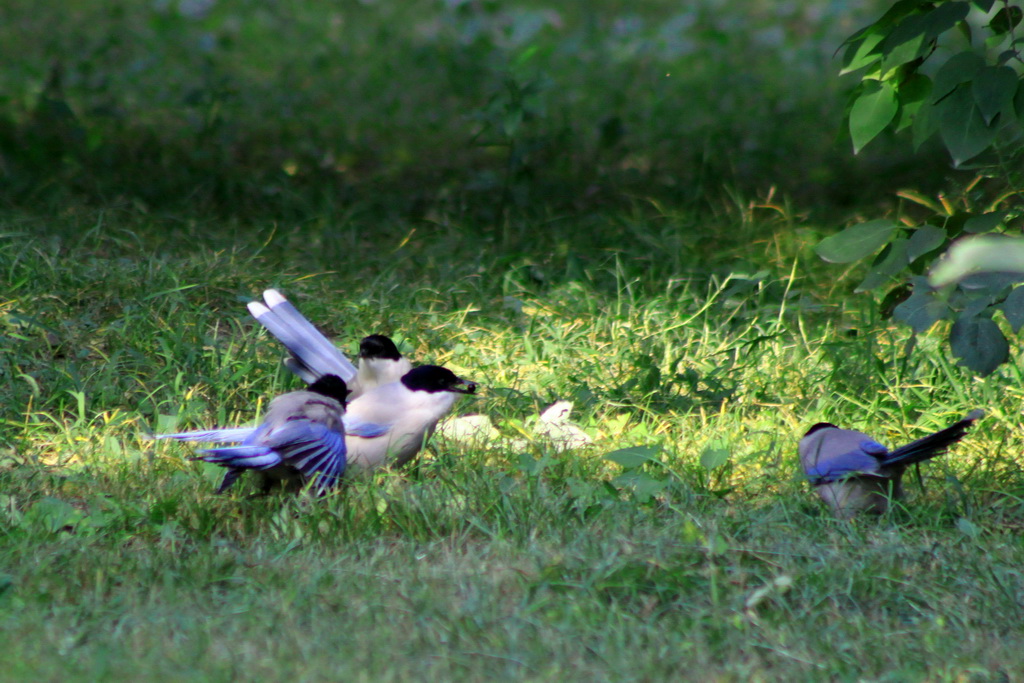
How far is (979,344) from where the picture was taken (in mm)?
2953

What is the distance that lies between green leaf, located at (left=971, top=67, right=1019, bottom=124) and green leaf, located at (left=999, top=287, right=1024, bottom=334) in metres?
0.49

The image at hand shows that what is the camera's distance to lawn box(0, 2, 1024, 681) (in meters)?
2.55

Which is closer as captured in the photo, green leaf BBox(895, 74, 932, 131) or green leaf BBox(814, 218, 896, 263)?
green leaf BBox(814, 218, 896, 263)

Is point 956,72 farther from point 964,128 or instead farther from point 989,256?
point 989,256

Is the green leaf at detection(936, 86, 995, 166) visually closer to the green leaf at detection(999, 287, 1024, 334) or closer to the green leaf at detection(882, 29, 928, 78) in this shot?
the green leaf at detection(882, 29, 928, 78)

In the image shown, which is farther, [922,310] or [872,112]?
[872,112]

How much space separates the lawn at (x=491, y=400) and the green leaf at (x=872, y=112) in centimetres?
100

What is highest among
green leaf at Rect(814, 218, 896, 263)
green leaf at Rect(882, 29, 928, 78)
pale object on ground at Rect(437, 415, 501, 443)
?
green leaf at Rect(882, 29, 928, 78)

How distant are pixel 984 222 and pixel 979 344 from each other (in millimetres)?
450

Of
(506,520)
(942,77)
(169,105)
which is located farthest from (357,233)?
(942,77)

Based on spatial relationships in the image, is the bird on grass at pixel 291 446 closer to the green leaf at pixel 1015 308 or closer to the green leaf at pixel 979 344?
the green leaf at pixel 979 344

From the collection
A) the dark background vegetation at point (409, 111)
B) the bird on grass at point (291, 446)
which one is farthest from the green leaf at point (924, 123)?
the bird on grass at point (291, 446)

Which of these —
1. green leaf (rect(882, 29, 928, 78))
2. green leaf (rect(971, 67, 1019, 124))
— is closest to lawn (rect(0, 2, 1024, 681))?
green leaf (rect(971, 67, 1019, 124))

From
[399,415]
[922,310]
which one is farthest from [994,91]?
[399,415]
